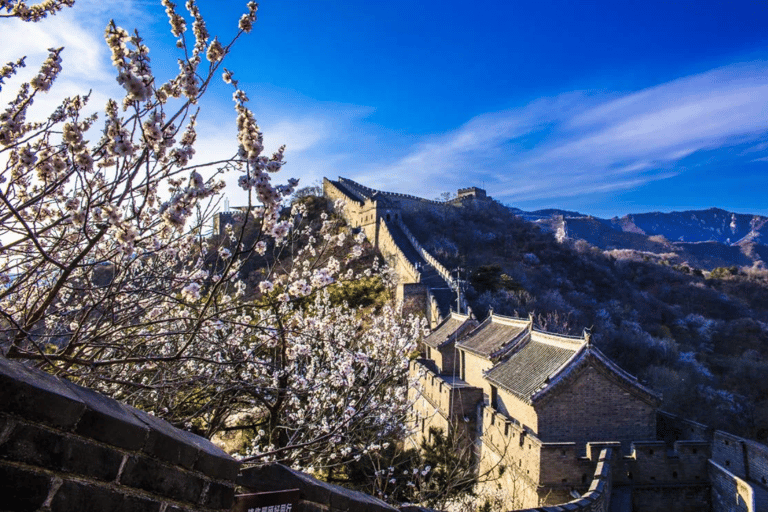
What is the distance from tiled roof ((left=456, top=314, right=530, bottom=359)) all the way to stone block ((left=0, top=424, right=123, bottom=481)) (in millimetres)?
18307

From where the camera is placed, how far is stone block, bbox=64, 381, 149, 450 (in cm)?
194

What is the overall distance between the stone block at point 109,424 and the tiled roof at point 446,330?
77.8ft

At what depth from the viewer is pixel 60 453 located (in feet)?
6.10

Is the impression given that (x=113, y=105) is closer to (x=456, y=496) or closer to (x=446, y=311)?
(x=456, y=496)

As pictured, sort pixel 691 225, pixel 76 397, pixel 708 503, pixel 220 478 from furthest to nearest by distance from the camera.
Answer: pixel 691 225, pixel 708 503, pixel 220 478, pixel 76 397

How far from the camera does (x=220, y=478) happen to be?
8.19ft

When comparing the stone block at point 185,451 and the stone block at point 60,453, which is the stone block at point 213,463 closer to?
the stone block at point 185,451

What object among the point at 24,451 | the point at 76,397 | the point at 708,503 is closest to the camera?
the point at 24,451

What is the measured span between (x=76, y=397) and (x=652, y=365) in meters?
39.8

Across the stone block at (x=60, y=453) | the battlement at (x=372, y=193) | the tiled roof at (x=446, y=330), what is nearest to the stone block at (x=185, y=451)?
the stone block at (x=60, y=453)

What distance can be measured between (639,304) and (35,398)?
62.3 m

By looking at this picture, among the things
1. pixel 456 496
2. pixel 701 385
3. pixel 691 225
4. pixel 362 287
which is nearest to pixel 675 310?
pixel 701 385

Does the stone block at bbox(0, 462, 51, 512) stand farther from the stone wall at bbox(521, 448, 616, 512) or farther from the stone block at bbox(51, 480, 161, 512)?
the stone wall at bbox(521, 448, 616, 512)

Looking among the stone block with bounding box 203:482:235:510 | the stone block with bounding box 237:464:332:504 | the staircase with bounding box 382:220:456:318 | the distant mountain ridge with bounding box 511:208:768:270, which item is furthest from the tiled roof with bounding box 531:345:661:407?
the distant mountain ridge with bounding box 511:208:768:270
